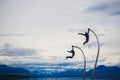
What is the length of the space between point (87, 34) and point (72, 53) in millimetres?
4594

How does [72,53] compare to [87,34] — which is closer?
[87,34]

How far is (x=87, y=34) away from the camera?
1439 cm

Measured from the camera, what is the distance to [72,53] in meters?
18.7
